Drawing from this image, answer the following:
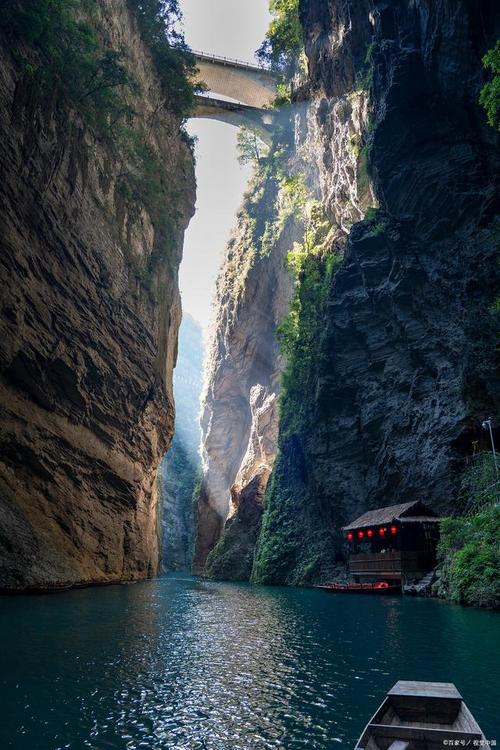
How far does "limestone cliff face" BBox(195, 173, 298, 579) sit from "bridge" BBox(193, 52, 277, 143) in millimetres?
7373

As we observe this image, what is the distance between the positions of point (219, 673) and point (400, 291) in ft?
88.4

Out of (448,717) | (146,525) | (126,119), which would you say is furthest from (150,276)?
(448,717)

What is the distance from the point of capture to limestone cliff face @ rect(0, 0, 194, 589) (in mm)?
23000

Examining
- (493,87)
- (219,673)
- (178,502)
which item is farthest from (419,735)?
(178,502)

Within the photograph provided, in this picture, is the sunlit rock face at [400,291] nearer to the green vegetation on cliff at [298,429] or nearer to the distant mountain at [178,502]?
the green vegetation on cliff at [298,429]

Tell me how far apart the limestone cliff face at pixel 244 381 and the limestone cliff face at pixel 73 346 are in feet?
46.9

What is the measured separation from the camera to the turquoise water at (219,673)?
22.4 ft

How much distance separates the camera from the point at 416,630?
45.4 ft

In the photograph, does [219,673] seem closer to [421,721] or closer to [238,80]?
[421,721]

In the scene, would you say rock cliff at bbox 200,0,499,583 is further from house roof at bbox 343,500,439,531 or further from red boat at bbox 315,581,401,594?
red boat at bbox 315,581,401,594

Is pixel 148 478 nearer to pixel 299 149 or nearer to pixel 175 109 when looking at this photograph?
pixel 175 109

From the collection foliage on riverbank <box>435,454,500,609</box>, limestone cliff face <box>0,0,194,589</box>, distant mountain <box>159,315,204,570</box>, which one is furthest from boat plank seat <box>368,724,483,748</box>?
distant mountain <box>159,315,204,570</box>

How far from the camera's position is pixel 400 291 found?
1259 inches

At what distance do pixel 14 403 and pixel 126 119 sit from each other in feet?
74.1
